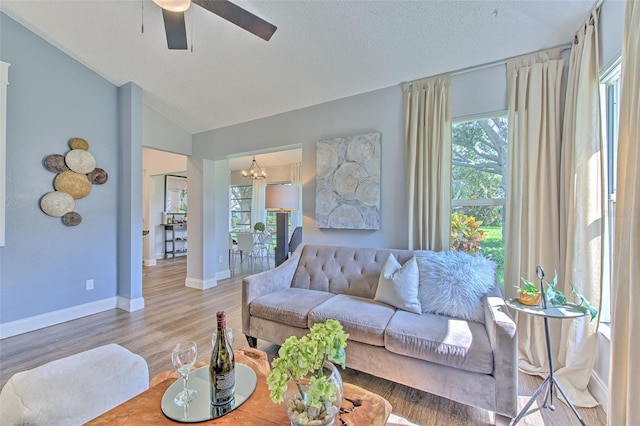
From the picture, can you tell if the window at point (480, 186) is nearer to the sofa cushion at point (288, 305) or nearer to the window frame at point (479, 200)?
the window frame at point (479, 200)

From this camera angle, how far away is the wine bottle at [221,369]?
43.1 inches

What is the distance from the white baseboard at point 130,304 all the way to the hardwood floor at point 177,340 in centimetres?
8

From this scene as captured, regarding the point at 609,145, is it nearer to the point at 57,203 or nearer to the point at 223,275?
the point at 57,203

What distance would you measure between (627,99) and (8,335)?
16.8 feet

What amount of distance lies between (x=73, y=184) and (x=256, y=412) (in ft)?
11.7

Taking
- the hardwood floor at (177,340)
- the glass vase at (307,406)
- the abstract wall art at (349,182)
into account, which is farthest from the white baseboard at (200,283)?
the glass vase at (307,406)

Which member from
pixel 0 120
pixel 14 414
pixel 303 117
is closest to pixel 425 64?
pixel 303 117

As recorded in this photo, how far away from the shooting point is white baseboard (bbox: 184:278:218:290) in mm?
4562

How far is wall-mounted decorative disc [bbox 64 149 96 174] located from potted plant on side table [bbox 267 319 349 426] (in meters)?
3.75

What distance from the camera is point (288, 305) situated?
7.54ft

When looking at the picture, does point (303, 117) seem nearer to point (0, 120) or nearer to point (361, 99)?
point (361, 99)

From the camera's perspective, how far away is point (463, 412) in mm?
1739

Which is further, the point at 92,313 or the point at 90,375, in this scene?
the point at 92,313

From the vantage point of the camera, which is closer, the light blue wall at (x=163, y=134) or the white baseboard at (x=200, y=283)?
the light blue wall at (x=163, y=134)
